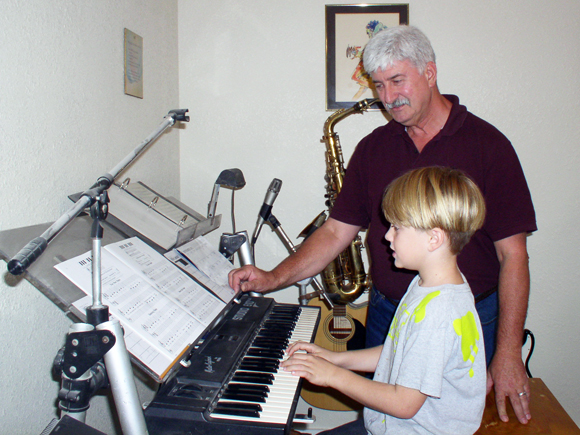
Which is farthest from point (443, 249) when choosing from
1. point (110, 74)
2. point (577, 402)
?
point (577, 402)

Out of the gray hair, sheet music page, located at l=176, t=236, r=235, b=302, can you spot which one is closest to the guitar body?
sheet music page, located at l=176, t=236, r=235, b=302

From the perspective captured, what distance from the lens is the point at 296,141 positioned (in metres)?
2.47

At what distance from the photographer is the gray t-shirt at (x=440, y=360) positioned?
100 cm

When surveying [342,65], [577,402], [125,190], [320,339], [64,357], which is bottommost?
[577,402]

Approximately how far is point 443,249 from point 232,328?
0.72 m

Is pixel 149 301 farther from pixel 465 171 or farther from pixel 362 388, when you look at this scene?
pixel 465 171

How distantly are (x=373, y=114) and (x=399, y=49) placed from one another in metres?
0.85

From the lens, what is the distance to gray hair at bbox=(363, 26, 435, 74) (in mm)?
1587

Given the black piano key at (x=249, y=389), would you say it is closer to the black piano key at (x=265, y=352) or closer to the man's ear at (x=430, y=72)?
the black piano key at (x=265, y=352)

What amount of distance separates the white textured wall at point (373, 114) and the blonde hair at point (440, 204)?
138cm

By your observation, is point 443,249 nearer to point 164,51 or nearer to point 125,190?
point 125,190

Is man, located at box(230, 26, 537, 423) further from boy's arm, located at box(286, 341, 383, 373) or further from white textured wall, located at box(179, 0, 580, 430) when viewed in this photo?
white textured wall, located at box(179, 0, 580, 430)

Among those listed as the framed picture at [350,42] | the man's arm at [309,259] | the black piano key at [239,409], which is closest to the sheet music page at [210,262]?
the man's arm at [309,259]

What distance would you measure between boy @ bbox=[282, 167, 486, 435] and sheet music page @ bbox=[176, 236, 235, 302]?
512 millimetres
